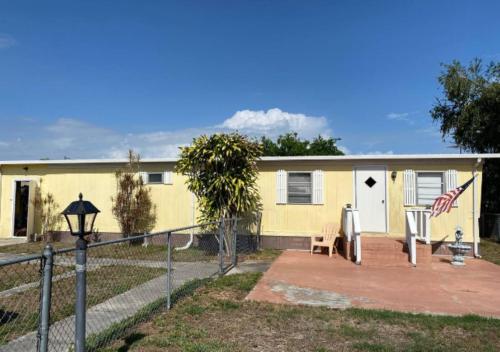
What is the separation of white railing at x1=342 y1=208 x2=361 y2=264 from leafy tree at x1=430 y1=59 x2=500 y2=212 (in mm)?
10738

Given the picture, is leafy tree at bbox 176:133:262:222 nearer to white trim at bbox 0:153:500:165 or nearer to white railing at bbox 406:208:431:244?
white trim at bbox 0:153:500:165

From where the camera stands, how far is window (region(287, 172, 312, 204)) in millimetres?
11391

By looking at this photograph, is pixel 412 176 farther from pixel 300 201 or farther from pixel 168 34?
pixel 168 34

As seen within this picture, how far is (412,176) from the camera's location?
35.4 ft

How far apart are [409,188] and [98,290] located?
857 centimetres

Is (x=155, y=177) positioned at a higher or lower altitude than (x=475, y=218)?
higher

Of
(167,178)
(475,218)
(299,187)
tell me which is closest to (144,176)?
(167,178)

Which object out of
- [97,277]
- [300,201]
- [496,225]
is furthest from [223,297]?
[496,225]

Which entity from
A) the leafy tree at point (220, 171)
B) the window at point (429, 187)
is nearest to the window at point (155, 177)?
the leafy tree at point (220, 171)

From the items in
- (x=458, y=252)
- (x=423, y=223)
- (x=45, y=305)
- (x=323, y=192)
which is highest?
(x=323, y=192)

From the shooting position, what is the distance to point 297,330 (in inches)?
182

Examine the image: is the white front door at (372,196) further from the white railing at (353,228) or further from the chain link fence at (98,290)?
the chain link fence at (98,290)

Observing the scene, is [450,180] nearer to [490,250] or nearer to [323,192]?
[490,250]

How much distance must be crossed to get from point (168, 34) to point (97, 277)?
8.35 meters
